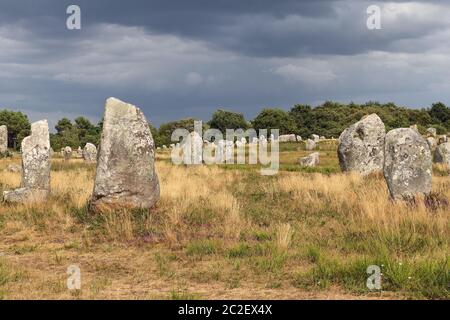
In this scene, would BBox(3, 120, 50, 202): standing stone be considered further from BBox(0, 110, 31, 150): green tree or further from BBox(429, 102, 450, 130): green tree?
BBox(429, 102, 450, 130): green tree

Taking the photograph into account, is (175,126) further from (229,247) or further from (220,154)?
(229,247)

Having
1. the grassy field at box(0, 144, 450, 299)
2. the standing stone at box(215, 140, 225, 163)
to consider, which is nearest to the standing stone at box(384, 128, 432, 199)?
the grassy field at box(0, 144, 450, 299)

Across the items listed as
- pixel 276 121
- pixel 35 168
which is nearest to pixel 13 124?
pixel 276 121

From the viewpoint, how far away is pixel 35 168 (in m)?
15.2

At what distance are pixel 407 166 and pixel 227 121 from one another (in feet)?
228

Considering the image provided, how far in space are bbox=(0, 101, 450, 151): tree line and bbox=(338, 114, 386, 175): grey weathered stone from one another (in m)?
44.9

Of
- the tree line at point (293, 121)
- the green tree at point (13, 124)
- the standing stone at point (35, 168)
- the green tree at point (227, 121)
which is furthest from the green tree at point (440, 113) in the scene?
the standing stone at point (35, 168)

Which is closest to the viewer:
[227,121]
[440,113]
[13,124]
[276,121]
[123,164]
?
[123,164]

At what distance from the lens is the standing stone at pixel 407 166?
14102 mm

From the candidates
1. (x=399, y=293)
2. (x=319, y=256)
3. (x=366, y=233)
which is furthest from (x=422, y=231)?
(x=399, y=293)

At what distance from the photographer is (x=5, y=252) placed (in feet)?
33.4

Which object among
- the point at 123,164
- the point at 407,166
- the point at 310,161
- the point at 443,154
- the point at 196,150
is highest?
the point at 196,150

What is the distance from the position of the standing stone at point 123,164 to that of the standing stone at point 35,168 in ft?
9.31

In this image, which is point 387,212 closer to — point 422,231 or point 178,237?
point 422,231
